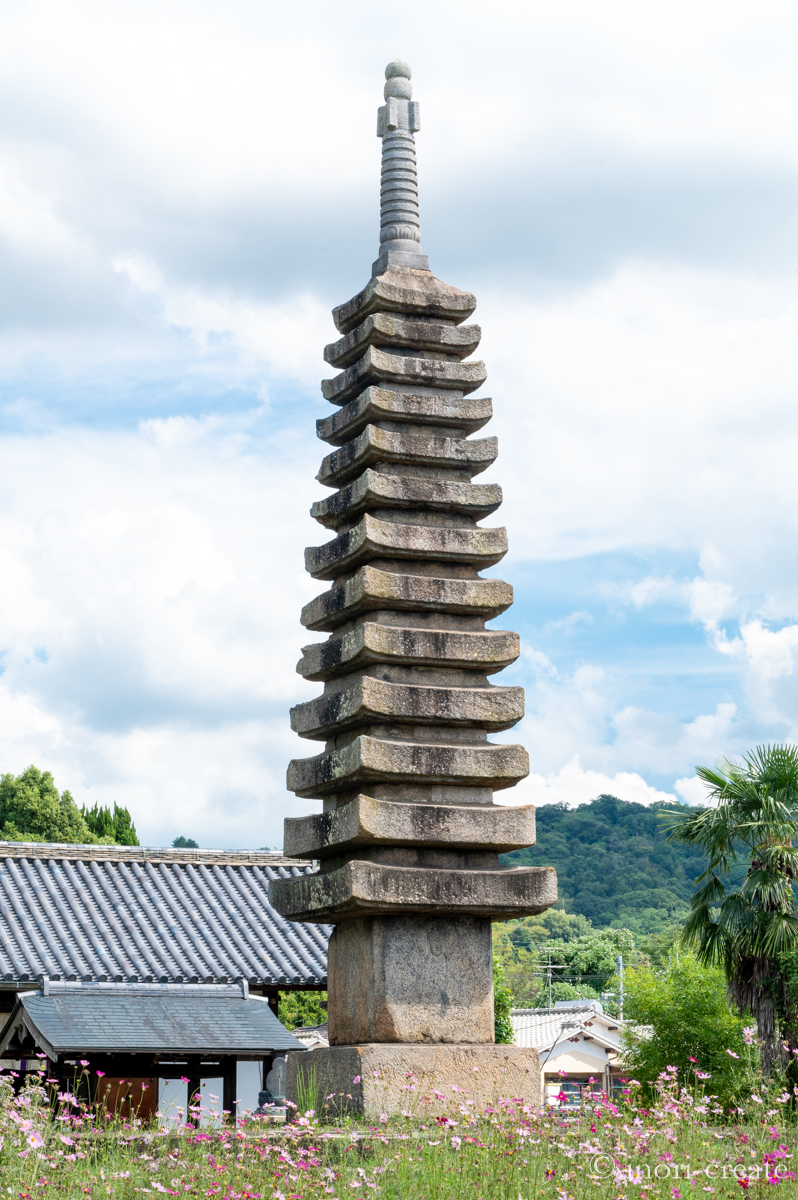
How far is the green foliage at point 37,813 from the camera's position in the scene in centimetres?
4541

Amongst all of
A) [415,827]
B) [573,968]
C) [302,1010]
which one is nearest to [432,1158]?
[415,827]

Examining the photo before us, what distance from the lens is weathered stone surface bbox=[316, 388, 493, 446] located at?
37.5 feet

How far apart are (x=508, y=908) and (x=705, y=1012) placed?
46.0ft

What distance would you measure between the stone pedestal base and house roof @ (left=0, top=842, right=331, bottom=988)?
33.7 feet

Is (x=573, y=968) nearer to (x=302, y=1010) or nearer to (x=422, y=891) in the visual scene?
(x=302, y=1010)

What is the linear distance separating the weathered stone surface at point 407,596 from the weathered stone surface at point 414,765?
1.21m

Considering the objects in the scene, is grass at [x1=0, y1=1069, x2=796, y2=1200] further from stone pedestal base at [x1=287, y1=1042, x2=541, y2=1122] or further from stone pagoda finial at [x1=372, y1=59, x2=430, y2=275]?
stone pagoda finial at [x1=372, y1=59, x2=430, y2=275]

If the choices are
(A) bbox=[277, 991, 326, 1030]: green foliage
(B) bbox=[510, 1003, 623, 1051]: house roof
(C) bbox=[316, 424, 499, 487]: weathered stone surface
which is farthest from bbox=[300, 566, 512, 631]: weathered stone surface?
(B) bbox=[510, 1003, 623, 1051]: house roof

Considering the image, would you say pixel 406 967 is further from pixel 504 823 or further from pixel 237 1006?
pixel 237 1006

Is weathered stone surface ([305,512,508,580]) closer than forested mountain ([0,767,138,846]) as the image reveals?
Yes

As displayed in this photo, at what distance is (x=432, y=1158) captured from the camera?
7.65m

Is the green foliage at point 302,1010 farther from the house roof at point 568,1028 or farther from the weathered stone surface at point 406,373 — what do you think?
the weathered stone surface at point 406,373

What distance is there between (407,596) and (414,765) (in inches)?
59.0

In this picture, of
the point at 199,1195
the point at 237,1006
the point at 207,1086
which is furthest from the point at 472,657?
the point at 207,1086
